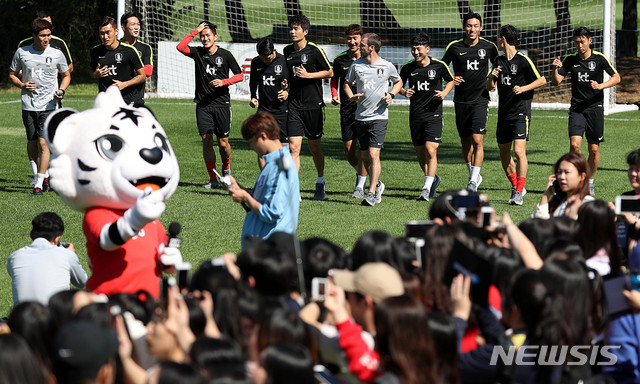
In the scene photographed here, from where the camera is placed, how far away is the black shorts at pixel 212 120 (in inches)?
523

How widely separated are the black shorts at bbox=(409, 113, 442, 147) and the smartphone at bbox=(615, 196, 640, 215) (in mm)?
6313

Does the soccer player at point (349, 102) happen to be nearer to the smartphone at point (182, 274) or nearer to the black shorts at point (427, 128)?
the black shorts at point (427, 128)

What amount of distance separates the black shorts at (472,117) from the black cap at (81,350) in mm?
9386

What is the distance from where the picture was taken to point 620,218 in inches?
241

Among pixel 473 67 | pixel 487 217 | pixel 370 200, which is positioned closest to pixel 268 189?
pixel 487 217

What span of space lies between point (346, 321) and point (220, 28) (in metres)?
27.0

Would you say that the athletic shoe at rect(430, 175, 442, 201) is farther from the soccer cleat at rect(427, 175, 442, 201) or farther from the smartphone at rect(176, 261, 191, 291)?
the smartphone at rect(176, 261, 191, 291)

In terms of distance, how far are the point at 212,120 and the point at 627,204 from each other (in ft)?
27.0

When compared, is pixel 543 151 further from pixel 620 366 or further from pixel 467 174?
pixel 620 366

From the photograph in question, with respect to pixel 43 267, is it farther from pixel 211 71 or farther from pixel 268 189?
pixel 211 71

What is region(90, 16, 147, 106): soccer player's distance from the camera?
1293 cm

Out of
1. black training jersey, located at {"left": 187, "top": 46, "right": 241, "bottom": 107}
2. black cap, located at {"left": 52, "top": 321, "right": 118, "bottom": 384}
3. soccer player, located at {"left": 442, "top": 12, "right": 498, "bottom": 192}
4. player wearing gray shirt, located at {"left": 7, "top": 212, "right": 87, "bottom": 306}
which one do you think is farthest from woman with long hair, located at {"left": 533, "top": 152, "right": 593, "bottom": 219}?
black training jersey, located at {"left": 187, "top": 46, "right": 241, "bottom": 107}

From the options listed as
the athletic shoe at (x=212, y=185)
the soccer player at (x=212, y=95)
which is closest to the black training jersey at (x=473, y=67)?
the soccer player at (x=212, y=95)

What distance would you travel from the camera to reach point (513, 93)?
12.4m
